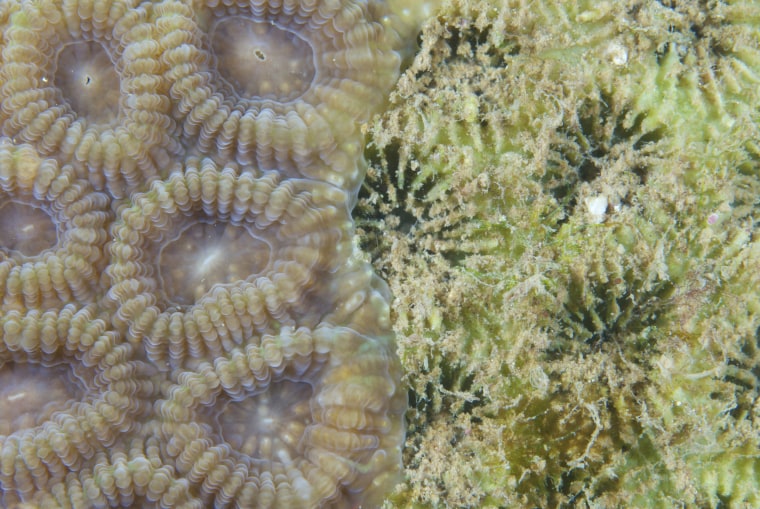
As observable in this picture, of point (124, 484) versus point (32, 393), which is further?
point (32, 393)

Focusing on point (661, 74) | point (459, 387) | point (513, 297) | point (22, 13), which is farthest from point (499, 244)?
point (22, 13)

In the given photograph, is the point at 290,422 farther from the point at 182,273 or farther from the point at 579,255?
the point at 579,255

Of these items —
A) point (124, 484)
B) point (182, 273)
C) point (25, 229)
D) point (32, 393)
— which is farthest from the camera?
point (182, 273)

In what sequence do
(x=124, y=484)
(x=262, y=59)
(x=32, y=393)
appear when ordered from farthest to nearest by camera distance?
(x=262, y=59) → (x=32, y=393) → (x=124, y=484)

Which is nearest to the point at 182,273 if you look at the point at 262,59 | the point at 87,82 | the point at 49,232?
the point at 49,232

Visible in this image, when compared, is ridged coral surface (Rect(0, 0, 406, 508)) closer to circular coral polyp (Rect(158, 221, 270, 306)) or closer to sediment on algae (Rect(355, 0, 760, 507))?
circular coral polyp (Rect(158, 221, 270, 306))

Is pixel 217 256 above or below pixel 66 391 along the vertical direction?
above

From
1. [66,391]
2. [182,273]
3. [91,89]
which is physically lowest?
[66,391]

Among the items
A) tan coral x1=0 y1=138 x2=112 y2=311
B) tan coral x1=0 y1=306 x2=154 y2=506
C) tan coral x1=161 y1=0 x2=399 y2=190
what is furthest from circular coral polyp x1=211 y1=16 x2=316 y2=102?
tan coral x1=0 y1=306 x2=154 y2=506
